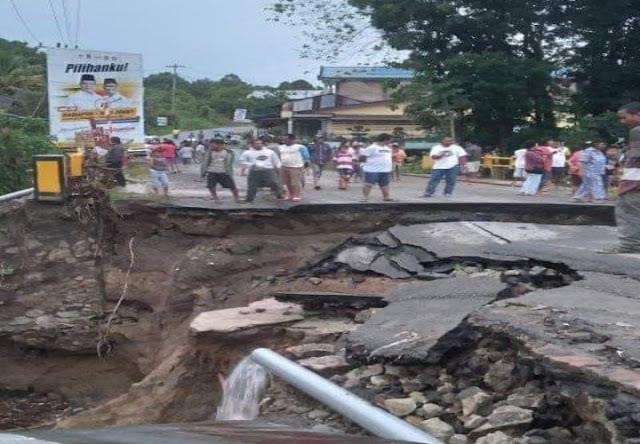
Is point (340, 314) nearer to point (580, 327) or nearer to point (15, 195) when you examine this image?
point (580, 327)

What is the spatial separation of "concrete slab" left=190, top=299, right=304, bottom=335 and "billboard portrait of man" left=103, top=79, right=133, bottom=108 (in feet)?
43.7

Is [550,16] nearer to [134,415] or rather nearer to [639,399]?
[134,415]

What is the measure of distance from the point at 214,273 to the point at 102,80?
10083 millimetres

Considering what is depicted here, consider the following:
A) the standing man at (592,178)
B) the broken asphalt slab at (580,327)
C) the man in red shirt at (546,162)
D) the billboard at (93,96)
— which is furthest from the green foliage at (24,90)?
the broken asphalt slab at (580,327)

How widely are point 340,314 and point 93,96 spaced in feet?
47.0

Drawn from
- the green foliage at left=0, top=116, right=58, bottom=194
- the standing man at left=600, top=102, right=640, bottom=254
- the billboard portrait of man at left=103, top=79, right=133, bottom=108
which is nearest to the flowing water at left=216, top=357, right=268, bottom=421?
the standing man at left=600, top=102, right=640, bottom=254

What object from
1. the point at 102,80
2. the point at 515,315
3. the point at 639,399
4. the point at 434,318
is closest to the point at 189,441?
the point at 639,399

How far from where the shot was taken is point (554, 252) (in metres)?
8.88

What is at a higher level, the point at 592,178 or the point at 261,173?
the point at 261,173

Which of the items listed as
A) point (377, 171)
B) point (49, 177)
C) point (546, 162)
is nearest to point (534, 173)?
point (546, 162)

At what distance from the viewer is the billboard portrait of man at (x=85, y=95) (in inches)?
821

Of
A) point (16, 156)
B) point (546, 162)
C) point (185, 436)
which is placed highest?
point (16, 156)

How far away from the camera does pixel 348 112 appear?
1784 inches

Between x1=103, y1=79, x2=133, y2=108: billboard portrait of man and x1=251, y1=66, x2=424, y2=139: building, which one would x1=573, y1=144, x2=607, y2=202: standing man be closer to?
x1=103, y1=79, x2=133, y2=108: billboard portrait of man
